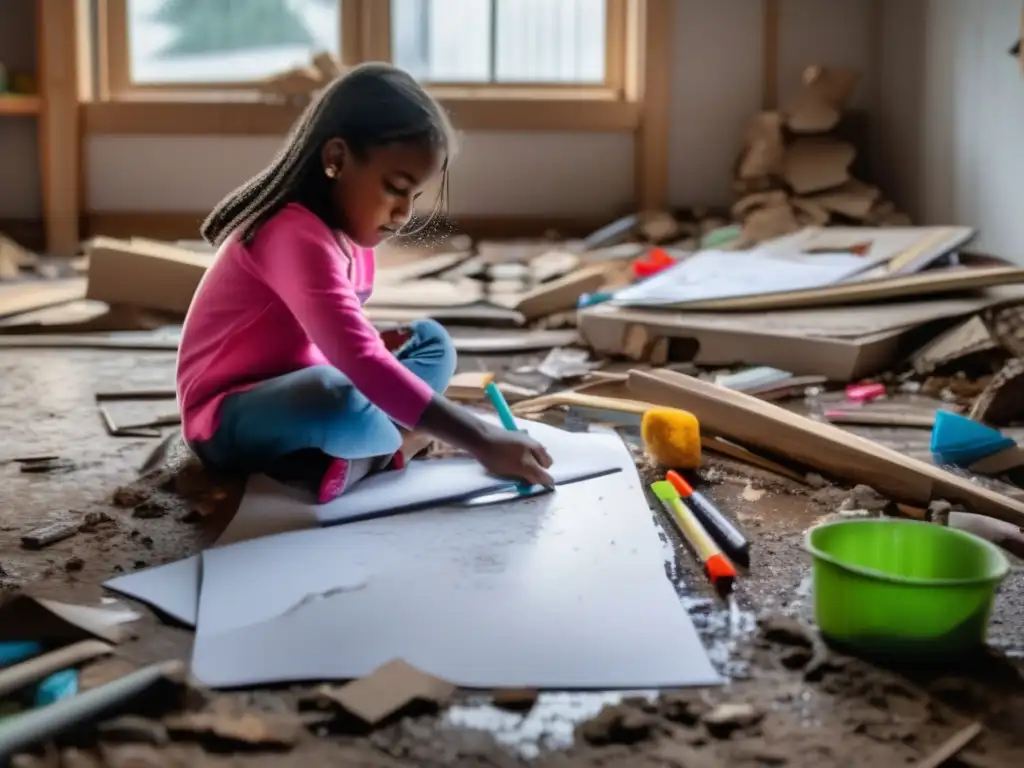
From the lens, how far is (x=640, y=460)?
5.86ft

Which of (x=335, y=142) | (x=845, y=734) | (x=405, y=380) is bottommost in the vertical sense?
(x=845, y=734)

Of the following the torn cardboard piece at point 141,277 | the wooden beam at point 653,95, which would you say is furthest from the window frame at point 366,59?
the torn cardboard piece at point 141,277

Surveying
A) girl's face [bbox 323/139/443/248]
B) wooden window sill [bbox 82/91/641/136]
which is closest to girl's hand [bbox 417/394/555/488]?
girl's face [bbox 323/139/443/248]

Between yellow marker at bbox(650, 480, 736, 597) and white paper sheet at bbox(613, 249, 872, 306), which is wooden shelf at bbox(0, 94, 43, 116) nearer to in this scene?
white paper sheet at bbox(613, 249, 872, 306)

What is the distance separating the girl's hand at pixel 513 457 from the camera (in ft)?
4.93

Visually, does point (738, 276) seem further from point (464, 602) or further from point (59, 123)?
point (59, 123)

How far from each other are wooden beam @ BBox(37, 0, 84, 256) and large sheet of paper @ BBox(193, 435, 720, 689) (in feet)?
10.9

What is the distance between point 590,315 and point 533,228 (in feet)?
6.42

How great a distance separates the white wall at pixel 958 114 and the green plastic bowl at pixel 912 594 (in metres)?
2.01

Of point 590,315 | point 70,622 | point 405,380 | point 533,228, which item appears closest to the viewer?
point 70,622

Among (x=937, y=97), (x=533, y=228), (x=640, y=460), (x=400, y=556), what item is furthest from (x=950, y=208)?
(x=400, y=556)

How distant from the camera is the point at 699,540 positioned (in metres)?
1.40

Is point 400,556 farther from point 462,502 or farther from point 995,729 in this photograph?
point 995,729

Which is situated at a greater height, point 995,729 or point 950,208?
point 950,208
